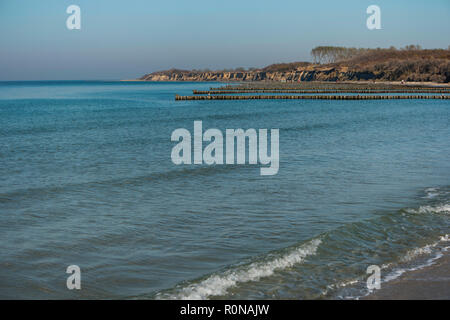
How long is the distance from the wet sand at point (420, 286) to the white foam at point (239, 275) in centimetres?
175

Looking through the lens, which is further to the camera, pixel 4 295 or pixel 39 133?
pixel 39 133

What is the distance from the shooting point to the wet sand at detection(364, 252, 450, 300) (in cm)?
691

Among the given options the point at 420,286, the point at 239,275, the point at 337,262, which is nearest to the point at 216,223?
the point at 239,275

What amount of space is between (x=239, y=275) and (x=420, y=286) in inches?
112

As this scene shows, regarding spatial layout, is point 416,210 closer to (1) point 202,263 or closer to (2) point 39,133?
(1) point 202,263

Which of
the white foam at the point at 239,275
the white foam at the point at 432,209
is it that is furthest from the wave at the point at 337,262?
the white foam at the point at 432,209

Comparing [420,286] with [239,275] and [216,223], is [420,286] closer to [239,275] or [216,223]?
[239,275]

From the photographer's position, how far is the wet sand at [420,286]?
272 inches

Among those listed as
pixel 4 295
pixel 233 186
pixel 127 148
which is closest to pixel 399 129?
pixel 127 148

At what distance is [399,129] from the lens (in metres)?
33.3

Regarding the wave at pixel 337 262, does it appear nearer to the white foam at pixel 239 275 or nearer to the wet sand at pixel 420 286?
the white foam at pixel 239 275

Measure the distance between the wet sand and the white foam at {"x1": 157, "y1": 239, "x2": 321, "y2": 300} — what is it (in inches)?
69.0

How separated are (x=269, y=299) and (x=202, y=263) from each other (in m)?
1.84

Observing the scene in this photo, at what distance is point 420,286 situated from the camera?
7.25m
